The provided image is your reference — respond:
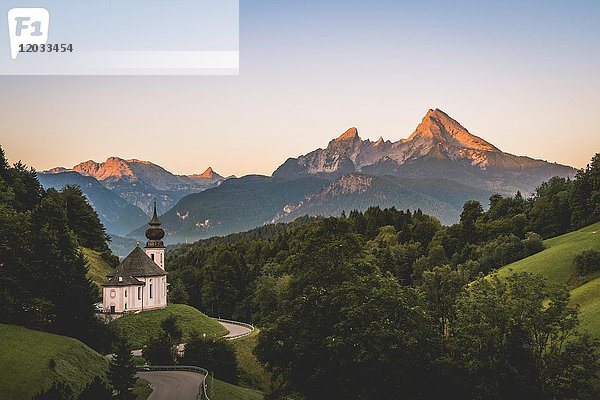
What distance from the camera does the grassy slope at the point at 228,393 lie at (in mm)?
40434

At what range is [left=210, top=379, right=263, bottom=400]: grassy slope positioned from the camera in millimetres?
40434

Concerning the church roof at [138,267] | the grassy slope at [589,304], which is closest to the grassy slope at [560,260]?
the grassy slope at [589,304]

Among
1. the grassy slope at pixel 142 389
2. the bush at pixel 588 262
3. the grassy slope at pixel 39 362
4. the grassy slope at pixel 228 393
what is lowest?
the grassy slope at pixel 228 393

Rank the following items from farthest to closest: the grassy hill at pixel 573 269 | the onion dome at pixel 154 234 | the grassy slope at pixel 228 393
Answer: the onion dome at pixel 154 234 → the grassy hill at pixel 573 269 → the grassy slope at pixel 228 393

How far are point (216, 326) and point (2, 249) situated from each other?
3076cm

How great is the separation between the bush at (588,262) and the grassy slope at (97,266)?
2056 inches

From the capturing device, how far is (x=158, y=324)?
64.0 metres

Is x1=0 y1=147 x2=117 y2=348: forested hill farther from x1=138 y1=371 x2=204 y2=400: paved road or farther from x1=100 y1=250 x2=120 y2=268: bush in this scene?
x1=100 y1=250 x2=120 y2=268: bush

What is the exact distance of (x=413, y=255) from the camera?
329 ft

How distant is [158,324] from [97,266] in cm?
2639

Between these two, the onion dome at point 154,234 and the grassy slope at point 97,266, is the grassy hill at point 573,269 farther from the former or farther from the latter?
the grassy slope at point 97,266

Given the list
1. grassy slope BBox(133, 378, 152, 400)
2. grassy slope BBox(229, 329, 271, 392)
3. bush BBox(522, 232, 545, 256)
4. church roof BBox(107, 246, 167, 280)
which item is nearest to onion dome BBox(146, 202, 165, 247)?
church roof BBox(107, 246, 167, 280)

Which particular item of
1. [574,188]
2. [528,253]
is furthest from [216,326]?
[574,188]

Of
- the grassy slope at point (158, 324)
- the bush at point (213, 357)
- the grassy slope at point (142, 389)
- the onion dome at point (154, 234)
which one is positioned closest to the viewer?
the grassy slope at point (142, 389)
